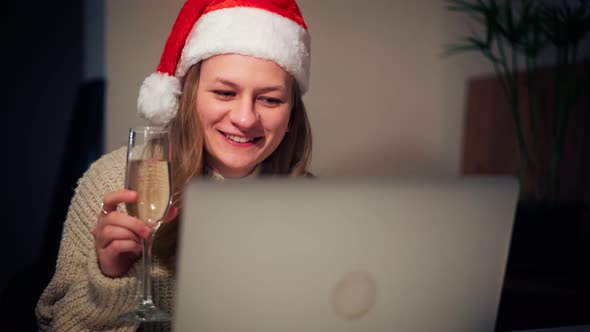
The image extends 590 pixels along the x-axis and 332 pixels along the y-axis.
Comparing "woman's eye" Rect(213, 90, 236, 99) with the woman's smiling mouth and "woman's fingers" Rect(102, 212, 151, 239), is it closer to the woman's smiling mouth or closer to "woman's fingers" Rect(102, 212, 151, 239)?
the woman's smiling mouth

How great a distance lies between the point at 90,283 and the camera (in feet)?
2.72

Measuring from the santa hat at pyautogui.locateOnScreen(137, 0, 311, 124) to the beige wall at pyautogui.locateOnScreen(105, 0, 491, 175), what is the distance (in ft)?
2.01

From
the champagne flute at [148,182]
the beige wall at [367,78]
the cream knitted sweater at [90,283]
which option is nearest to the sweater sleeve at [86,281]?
the cream knitted sweater at [90,283]

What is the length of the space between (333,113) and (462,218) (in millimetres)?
1570

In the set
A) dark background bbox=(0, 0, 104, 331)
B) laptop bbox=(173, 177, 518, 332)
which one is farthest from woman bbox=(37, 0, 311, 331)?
dark background bbox=(0, 0, 104, 331)

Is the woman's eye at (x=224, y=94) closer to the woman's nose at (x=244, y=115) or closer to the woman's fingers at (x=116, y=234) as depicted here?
the woman's nose at (x=244, y=115)

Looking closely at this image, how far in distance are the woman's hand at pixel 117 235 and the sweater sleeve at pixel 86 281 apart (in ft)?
0.10

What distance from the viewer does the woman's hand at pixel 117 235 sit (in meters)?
0.72

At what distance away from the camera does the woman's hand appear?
72 centimetres

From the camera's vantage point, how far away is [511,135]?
227cm

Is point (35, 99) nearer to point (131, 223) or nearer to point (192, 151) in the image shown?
point (192, 151)

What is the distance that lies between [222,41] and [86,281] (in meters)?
0.60

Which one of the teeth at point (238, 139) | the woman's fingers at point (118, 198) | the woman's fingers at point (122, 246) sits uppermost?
the teeth at point (238, 139)

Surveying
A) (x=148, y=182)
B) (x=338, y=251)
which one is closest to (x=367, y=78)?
(x=148, y=182)
